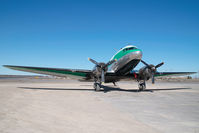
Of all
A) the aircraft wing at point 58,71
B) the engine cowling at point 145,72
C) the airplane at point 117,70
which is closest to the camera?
the airplane at point 117,70

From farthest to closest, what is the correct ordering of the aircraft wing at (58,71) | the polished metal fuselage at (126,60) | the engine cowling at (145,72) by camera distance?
the engine cowling at (145,72) → the aircraft wing at (58,71) → the polished metal fuselage at (126,60)

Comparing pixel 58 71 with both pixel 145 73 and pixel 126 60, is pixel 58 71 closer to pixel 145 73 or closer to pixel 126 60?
pixel 126 60

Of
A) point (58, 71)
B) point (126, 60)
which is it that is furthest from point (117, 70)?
point (58, 71)

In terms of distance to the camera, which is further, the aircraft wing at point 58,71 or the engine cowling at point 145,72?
the engine cowling at point 145,72

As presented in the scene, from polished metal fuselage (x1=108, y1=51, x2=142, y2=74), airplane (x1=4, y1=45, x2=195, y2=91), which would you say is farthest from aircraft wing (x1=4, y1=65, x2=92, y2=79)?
polished metal fuselage (x1=108, y1=51, x2=142, y2=74)

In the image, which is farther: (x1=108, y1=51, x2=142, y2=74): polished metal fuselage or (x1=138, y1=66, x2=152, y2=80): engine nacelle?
(x1=138, y1=66, x2=152, y2=80): engine nacelle

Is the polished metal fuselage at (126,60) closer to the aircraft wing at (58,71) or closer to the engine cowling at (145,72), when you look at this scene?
the engine cowling at (145,72)

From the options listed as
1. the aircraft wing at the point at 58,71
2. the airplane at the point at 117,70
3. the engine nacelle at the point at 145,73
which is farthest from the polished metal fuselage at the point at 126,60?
the aircraft wing at the point at 58,71

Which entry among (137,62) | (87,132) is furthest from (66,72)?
(87,132)

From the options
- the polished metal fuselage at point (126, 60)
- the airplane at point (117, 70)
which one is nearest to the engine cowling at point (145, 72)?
the airplane at point (117, 70)

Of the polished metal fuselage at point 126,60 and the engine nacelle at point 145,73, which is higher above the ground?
the polished metal fuselage at point 126,60

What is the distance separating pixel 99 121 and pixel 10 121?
3.50 meters

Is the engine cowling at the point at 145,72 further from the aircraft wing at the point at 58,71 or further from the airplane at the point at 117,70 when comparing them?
the aircraft wing at the point at 58,71

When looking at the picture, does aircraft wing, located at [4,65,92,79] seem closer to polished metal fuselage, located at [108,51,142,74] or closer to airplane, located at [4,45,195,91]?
airplane, located at [4,45,195,91]
